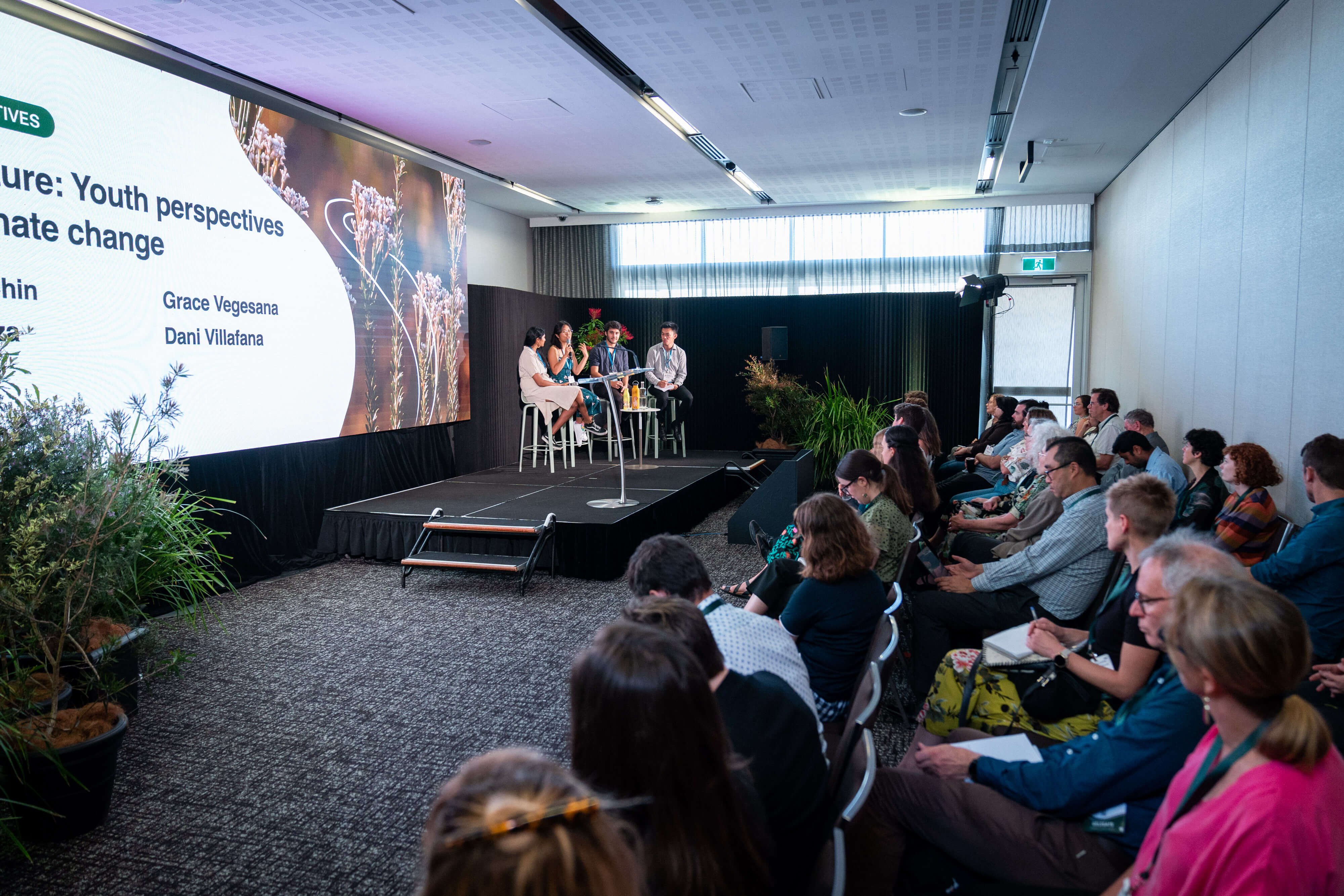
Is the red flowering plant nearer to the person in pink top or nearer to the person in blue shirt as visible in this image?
the person in blue shirt

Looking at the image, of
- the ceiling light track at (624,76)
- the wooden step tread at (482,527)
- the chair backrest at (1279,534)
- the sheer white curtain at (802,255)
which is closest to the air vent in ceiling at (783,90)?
the ceiling light track at (624,76)

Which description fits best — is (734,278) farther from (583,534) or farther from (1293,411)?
(1293,411)

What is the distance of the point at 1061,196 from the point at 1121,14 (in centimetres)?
603

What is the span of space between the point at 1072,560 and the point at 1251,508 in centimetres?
128

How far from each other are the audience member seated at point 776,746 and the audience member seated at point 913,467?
9.51 ft

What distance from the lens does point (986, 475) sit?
7.39 m

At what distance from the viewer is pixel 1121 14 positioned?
4664 millimetres

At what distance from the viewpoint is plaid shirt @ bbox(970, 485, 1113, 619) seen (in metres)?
3.15

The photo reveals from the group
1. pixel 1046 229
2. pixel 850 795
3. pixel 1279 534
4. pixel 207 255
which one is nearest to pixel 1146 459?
pixel 1279 534

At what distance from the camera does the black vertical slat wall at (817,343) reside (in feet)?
37.0

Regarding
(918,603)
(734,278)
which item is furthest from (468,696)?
(734,278)

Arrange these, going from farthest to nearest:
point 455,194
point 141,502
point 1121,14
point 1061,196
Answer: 1. point 1061,196
2. point 455,194
3. point 1121,14
4. point 141,502

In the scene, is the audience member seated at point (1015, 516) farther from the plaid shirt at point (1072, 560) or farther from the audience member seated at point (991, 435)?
the audience member seated at point (991, 435)

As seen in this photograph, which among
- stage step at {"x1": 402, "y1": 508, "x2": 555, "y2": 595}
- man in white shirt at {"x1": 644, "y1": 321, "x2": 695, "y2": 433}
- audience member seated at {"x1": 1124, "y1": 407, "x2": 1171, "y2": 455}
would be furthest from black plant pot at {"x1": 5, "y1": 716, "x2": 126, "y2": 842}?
man in white shirt at {"x1": 644, "y1": 321, "x2": 695, "y2": 433}
